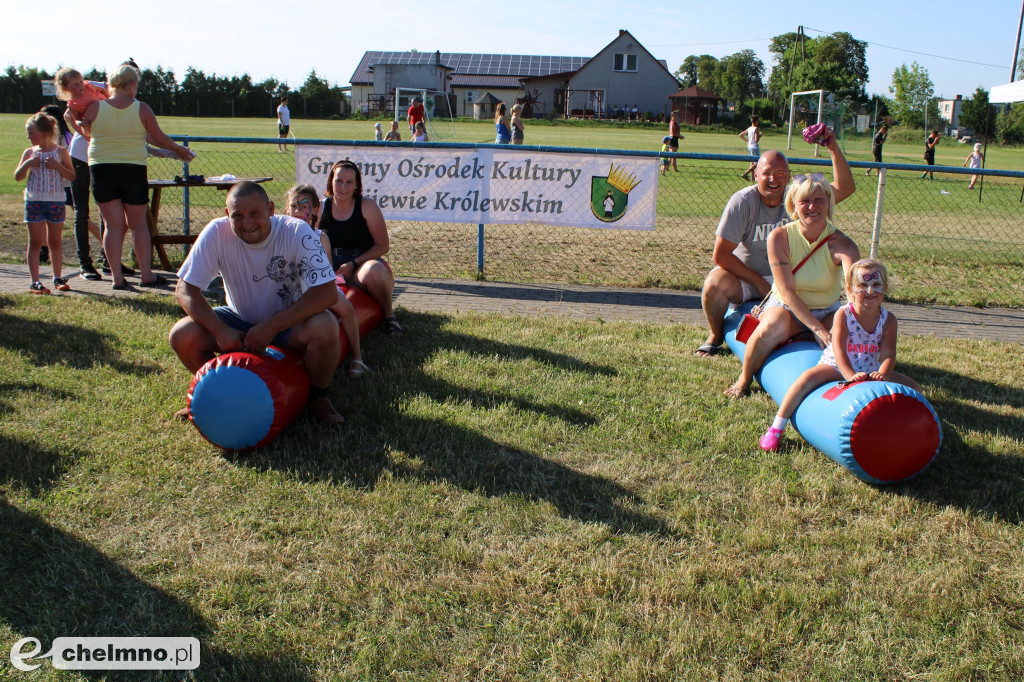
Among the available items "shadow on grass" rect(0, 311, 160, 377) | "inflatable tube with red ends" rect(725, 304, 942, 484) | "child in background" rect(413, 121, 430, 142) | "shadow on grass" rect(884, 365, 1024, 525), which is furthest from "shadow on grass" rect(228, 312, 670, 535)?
"child in background" rect(413, 121, 430, 142)

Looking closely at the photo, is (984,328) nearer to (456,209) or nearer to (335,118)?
(456,209)

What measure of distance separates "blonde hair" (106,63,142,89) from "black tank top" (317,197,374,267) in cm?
251

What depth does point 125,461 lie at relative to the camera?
3.91 meters

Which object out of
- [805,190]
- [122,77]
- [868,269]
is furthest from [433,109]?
[868,269]

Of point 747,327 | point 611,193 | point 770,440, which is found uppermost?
point 611,193

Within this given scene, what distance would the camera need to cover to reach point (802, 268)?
492 cm

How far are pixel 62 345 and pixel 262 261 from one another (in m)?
2.16

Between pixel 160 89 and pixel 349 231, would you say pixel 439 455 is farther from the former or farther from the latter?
pixel 160 89

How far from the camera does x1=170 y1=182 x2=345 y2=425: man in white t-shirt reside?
4.20 metres

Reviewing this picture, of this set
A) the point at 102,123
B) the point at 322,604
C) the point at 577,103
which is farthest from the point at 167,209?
the point at 577,103

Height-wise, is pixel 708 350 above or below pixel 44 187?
below

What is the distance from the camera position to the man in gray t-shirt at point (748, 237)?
5547 millimetres

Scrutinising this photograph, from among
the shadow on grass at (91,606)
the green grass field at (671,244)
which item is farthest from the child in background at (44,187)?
the shadow on grass at (91,606)

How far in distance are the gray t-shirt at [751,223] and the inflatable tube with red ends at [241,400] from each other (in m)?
3.23
